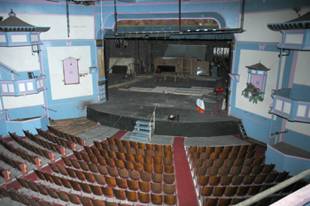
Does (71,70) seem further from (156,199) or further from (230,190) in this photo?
(230,190)

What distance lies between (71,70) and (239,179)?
39.3 feet

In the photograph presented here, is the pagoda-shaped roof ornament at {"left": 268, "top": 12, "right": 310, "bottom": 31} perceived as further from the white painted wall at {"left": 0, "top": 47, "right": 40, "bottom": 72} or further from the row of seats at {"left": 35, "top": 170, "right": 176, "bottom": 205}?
the white painted wall at {"left": 0, "top": 47, "right": 40, "bottom": 72}

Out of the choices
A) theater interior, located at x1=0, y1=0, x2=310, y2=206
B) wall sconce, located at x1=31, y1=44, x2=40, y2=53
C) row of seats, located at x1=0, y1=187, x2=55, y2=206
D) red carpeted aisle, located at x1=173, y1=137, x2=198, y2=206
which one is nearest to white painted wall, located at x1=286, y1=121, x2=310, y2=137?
theater interior, located at x1=0, y1=0, x2=310, y2=206

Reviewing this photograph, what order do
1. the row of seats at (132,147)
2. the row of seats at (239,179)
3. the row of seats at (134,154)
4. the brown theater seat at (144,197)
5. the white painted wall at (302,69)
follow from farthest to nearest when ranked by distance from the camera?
the row of seats at (132,147), the white painted wall at (302,69), the row of seats at (134,154), the row of seats at (239,179), the brown theater seat at (144,197)

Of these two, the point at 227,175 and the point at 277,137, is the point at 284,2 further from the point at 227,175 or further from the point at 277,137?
the point at 227,175

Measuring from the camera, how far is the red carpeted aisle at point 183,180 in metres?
8.70

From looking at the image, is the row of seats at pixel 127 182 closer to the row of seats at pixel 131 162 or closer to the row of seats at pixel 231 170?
the row of seats at pixel 131 162

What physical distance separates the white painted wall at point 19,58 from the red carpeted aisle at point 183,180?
930 cm

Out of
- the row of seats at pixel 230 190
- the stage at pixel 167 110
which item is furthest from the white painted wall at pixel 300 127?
the row of seats at pixel 230 190

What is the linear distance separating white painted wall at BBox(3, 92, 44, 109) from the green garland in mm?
11851

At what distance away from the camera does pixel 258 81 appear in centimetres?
1323

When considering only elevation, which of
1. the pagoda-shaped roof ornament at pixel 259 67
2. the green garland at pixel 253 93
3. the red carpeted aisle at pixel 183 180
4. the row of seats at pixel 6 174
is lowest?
Result: the red carpeted aisle at pixel 183 180

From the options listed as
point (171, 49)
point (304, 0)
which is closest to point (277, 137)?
point (304, 0)


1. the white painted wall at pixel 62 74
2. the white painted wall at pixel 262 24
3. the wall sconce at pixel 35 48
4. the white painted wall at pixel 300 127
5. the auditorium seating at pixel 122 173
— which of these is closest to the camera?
the auditorium seating at pixel 122 173
